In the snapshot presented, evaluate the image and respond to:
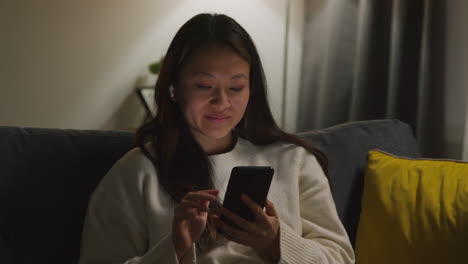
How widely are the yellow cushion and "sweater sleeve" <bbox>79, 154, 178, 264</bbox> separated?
2.10 ft

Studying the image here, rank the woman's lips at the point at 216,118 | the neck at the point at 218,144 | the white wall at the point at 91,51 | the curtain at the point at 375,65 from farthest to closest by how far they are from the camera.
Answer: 1. the white wall at the point at 91,51
2. the curtain at the point at 375,65
3. the neck at the point at 218,144
4. the woman's lips at the point at 216,118

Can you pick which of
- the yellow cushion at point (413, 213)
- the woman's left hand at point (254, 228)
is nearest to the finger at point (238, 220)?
the woman's left hand at point (254, 228)

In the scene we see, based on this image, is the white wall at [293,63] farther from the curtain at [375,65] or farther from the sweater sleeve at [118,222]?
the sweater sleeve at [118,222]

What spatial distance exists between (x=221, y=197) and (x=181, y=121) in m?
0.19

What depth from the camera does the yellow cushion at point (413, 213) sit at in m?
1.49

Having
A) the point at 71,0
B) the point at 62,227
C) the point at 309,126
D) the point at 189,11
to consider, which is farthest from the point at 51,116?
the point at 62,227

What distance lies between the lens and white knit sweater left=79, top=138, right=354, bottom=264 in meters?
1.21

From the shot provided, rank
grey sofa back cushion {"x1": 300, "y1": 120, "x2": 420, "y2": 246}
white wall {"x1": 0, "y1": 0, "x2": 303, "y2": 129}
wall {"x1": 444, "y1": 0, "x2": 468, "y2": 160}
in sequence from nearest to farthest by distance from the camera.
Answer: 1. grey sofa back cushion {"x1": 300, "y1": 120, "x2": 420, "y2": 246}
2. wall {"x1": 444, "y1": 0, "x2": 468, "y2": 160}
3. white wall {"x1": 0, "y1": 0, "x2": 303, "y2": 129}

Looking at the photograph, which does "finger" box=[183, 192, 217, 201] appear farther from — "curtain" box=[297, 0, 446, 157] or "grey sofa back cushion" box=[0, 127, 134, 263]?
"curtain" box=[297, 0, 446, 157]

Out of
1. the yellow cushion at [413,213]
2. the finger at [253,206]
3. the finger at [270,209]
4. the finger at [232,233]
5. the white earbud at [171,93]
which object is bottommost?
the yellow cushion at [413,213]

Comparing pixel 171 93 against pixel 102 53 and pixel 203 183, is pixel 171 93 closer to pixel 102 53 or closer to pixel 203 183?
pixel 203 183

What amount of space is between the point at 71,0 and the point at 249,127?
54.8 inches

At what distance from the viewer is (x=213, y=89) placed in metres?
1.26

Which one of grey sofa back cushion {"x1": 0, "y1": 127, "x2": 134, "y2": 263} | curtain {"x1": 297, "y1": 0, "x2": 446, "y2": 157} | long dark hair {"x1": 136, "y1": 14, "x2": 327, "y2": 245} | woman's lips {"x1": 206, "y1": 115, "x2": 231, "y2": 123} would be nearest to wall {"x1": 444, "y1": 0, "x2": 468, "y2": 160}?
curtain {"x1": 297, "y1": 0, "x2": 446, "y2": 157}
